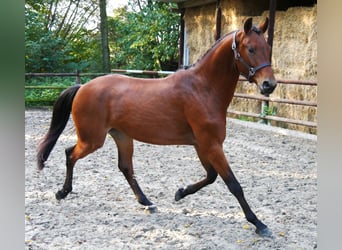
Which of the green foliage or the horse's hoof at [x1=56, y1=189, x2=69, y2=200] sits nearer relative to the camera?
Result: the green foliage

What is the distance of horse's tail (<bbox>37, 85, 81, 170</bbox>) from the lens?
1.88 m

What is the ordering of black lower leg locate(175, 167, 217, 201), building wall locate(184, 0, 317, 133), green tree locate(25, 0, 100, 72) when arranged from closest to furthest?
green tree locate(25, 0, 100, 72) → black lower leg locate(175, 167, 217, 201) → building wall locate(184, 0, 317, 133)

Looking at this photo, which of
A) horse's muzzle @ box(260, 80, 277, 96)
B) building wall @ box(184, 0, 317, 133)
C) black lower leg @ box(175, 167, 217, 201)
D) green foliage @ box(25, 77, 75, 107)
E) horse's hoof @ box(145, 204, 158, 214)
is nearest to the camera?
horse's muzzle @ box(260, 80, 277, 96)

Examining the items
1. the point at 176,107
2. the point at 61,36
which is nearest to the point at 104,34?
the point at 61,36

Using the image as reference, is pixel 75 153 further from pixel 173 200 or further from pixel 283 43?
pixel 283 43

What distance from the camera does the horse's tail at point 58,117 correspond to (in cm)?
188

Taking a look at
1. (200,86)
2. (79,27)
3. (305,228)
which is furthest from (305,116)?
(79,27)

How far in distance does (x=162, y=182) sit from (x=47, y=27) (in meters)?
1.17

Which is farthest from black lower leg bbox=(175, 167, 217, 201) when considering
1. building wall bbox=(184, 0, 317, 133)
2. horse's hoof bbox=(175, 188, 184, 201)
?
building wall bbox=(184, 0, 317, 133)

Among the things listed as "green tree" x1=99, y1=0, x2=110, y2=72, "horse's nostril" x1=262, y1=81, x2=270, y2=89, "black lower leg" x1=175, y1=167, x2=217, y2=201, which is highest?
"green tree" x1=99, y1=0, x2=110, y2=72

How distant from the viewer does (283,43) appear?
3018mm

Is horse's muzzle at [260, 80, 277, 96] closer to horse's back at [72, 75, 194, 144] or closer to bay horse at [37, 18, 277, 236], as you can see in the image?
bay horse at [37, 18, 277, 236]
